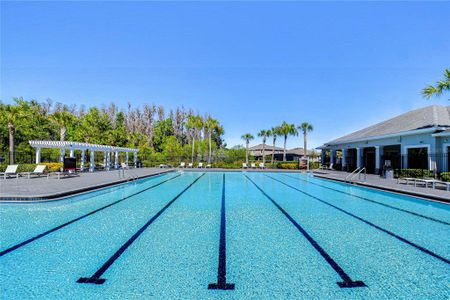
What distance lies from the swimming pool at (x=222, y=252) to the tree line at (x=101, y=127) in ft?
53.2

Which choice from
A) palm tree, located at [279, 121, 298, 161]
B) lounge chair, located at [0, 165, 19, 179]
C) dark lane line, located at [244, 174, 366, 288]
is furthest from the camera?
palm tree, located at [279, 121, 298, 161]

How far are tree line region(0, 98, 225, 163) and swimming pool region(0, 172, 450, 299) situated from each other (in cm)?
1620

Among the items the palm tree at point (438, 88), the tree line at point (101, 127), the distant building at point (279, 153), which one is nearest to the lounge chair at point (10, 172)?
the tree line at point (101, 127)

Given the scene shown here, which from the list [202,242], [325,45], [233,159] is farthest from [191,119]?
[202,242]

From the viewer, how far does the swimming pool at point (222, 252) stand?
2.98 metres

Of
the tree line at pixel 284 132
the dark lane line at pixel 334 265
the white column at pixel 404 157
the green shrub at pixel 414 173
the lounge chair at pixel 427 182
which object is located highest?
the tree line at pixel 284 132

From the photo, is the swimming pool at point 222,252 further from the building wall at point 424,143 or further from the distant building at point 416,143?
the distant building at point 416,143

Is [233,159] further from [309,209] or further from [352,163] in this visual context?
[309,209]

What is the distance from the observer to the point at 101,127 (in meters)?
32.1

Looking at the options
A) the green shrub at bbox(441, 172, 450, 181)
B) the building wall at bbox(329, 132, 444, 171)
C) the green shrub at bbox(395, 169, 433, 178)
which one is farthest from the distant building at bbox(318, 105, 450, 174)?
the green shrub at bbox(441, 172, 450, 181)

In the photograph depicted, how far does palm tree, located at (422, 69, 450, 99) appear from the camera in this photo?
44.4 ft

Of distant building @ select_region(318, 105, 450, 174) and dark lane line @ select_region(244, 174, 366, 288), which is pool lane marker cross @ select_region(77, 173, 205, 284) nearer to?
dark lane line @ select_region(244, 174, 366, 288)

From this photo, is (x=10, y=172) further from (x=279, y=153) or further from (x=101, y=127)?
(x=279, y=153)

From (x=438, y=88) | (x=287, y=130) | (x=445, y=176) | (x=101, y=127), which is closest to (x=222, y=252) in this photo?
(x=445, y=176)
